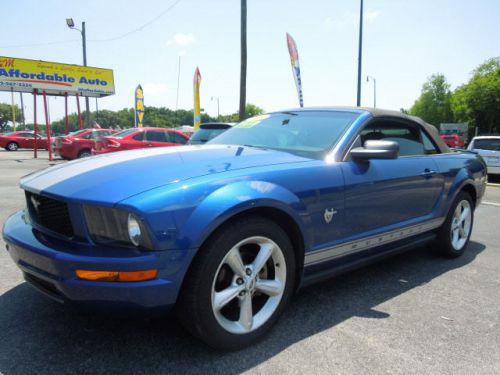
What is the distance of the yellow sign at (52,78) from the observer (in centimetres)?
1977

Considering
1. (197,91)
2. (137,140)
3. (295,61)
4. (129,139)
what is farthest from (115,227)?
(197,91)

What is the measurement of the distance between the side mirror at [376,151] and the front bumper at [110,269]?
1.48m

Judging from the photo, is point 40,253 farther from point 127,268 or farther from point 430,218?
point 430,218

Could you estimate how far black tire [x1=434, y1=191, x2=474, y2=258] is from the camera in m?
3.79

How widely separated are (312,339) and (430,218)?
1.84 m

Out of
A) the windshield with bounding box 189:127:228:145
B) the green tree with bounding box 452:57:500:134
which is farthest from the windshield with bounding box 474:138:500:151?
the green tree with bounding box 452:57:500:134

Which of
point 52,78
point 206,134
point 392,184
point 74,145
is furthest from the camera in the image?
point 52,78

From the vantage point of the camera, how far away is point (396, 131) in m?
Answer: 3.51

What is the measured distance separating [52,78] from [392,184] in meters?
21.9

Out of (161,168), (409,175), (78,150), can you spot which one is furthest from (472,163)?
(78,150)

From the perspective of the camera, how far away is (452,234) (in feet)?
12.8

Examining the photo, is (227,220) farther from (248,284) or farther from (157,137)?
(157,137)

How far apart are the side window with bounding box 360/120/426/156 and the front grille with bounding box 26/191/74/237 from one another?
2218 mm

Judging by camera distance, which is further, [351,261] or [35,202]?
[351,261]
